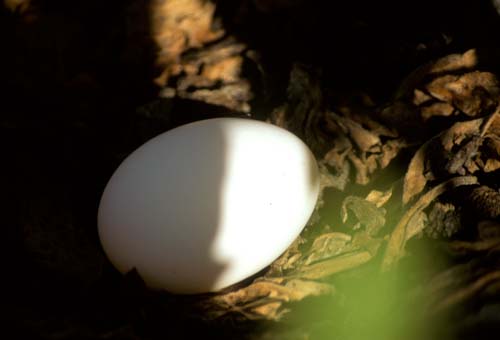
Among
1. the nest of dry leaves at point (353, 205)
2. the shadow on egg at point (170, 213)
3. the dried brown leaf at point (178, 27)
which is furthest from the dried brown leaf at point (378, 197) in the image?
the dried brown leaf at point (178, 27)

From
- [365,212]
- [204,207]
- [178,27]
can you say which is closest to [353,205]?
[365,212]

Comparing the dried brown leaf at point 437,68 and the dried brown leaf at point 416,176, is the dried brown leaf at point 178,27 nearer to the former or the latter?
the dried brown leaf at point 437,68

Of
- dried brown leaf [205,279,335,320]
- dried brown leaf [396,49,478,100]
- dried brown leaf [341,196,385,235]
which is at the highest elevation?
dried brown leaf [396,49,478,100]

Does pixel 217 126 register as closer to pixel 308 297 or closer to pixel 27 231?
pixel 308 297

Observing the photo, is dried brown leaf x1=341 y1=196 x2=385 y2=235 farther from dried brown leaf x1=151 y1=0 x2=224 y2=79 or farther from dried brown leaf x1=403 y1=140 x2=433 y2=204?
dried brown leaf x1=151 y1=0 x2=224 y2=79

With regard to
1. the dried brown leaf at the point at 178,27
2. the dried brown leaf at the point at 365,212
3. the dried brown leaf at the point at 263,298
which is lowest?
the dried brown leaf at the point at 263,298

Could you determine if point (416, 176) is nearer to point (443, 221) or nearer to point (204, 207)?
point (443, 221)

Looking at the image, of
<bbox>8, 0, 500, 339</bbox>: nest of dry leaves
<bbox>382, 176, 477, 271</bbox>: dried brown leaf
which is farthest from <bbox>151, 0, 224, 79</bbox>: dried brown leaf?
<bbox>382, 176, 477, 271</bbox>: dried brown leaf
